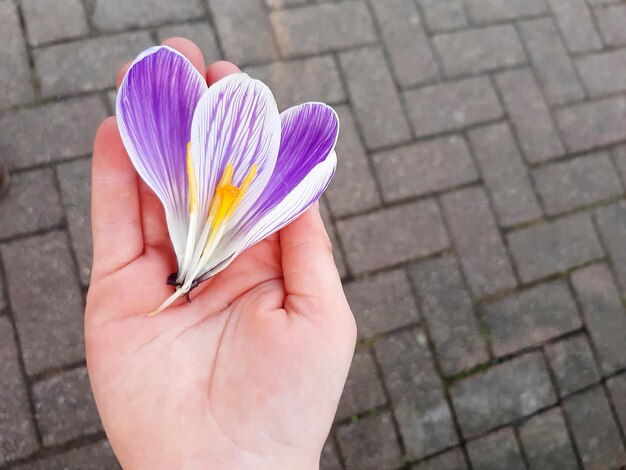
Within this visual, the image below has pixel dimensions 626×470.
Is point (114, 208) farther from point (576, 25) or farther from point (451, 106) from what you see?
point (576, 25)

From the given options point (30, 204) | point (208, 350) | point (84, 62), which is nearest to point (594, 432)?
point (208, 350)

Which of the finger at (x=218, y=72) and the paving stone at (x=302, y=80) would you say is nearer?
the finger at (x=218, y=72)

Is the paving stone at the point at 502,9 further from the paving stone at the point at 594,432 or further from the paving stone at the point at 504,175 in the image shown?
the paving stone at the point at 594,432

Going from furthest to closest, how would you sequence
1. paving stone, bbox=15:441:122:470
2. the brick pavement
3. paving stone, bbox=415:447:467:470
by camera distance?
paving stone, bbox=415:447:467:470
the brick pavement
paving stone, bbox=15:441:122:470

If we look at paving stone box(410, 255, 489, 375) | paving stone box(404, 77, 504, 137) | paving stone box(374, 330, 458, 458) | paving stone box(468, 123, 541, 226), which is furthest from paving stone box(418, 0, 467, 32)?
paving stone box(374, 330, 458, 458)

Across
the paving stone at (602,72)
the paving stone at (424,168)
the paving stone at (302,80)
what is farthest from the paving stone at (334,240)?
the paving stone at (602,72)

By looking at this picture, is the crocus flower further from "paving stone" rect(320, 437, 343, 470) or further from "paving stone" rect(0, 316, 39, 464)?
"paving stone" rect(320, 437, 343, 470)
